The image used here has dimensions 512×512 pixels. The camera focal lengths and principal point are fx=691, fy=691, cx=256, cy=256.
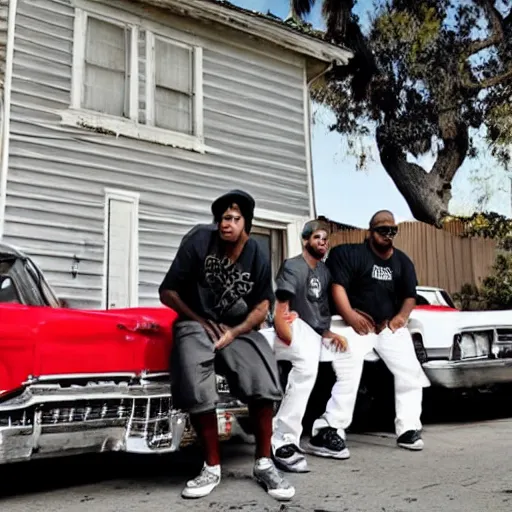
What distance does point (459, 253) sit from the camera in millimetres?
13500

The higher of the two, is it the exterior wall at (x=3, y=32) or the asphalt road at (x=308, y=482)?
the exterior wall at (x=3, y=32)

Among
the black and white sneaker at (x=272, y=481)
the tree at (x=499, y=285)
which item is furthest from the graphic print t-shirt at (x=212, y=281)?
the tree at (x=499, y=285)

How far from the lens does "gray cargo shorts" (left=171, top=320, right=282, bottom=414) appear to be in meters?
3.56

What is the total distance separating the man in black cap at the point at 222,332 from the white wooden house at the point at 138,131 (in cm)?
531

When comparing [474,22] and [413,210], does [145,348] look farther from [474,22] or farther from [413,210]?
[474,22]

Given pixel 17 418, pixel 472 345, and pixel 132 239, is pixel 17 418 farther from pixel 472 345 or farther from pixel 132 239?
pixel 132 239

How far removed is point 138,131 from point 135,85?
679 millimetres

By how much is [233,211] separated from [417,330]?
2.46 m

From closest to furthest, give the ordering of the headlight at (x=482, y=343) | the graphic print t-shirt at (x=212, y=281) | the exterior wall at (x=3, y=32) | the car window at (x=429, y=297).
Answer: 1. the graphic print t-shirt at (x=212, y=281)
2. the headlight at (x=482, y=343)
3. the car window at (x=429, y=297)
4. the exterior wall at (x=3, y=32)

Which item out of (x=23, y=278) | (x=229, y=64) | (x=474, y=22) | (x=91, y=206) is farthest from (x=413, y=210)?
(x=23, y=278)

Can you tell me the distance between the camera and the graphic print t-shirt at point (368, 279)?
506 cm

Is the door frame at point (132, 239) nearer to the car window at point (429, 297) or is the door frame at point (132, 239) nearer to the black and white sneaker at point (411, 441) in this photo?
the car window at point (429, 297)

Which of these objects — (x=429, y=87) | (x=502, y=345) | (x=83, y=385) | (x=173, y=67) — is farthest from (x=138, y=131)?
(x=429, y=87)

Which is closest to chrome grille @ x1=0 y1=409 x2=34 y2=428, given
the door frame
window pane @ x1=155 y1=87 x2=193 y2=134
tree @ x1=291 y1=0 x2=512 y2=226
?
the door frame
